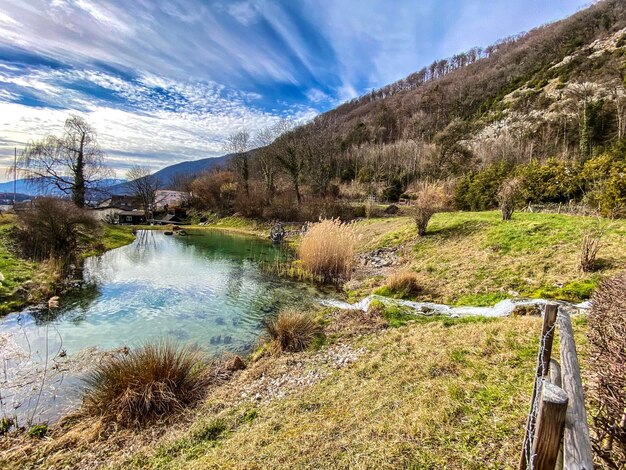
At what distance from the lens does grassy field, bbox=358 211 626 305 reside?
24.0 feet

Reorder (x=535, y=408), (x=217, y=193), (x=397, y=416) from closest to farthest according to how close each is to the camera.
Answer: (x=535, y=408) < (x=397, y=416) < (x=217, y=193)

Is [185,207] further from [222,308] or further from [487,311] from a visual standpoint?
[487,311]

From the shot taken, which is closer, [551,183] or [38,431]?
[38,431]

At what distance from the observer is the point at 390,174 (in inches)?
1598

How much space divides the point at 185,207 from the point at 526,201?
144 feet

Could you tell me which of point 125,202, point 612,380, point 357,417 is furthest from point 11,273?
point 125,202

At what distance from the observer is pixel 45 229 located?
45.7 feet

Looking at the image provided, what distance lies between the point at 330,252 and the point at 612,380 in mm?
10174

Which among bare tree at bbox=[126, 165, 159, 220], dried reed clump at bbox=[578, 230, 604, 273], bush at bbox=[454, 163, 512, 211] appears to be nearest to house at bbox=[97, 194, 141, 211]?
bare tree at bbox=[126, 165, 159, 220]

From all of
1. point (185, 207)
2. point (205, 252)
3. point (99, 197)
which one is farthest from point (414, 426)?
point (185, 207)

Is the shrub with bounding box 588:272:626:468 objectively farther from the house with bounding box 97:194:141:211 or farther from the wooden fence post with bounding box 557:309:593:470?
the house with bounding box 97:194:141:211

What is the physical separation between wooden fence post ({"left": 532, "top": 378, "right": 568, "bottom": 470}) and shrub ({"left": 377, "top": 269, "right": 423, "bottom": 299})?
26.0 ft

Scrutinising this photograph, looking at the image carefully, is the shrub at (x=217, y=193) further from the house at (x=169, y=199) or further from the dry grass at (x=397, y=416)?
the dry grass at (x=397, y=416)

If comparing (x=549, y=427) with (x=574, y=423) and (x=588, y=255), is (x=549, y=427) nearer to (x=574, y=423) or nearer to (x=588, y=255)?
(x=574, y=423)
